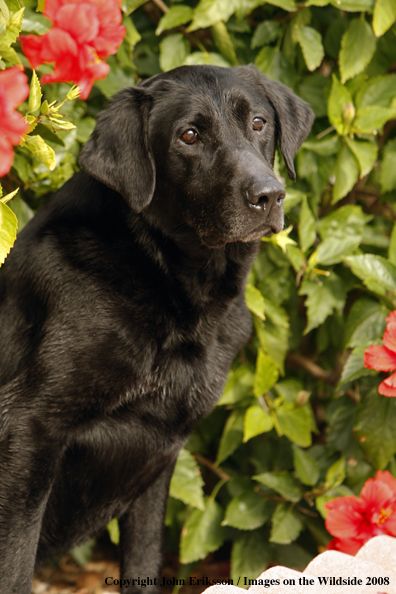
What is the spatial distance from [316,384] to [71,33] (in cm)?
181

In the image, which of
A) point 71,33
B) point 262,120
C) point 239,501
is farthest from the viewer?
point 239,501

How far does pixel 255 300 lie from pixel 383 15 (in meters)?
1.00

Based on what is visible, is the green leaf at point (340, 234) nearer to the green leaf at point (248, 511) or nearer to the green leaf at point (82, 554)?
the green leaf at point (248, 511)

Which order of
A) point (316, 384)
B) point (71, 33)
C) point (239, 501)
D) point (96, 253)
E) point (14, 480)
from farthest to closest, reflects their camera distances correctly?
point (316, 384)
point (239, 501)
point (96, 253)
point (14, 480)
point (71, 33)

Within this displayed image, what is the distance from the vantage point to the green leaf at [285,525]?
86.3 inches

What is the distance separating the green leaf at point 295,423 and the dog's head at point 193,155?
2.72 ft

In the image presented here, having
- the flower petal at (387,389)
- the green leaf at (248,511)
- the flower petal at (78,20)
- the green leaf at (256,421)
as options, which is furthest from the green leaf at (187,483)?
the flower petal at (78,20)

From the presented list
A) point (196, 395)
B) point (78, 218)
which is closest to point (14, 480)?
point (196, 395)

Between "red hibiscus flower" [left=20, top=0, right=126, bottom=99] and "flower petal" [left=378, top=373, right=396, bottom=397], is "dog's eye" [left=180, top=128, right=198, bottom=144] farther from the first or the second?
"flower petal" [left=378, top=373, right=396, bottom=397]

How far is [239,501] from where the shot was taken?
2299 millimetres

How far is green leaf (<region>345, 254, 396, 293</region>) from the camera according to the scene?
1.98 meters

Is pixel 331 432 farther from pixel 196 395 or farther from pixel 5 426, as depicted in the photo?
pixel 5 426

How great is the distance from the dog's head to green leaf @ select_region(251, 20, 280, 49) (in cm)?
48

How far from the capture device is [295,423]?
227cm
